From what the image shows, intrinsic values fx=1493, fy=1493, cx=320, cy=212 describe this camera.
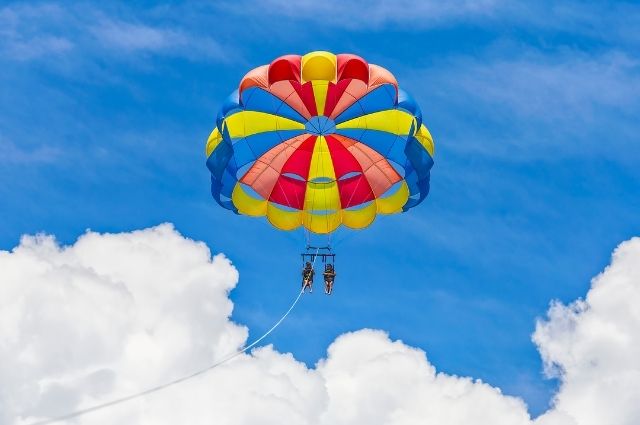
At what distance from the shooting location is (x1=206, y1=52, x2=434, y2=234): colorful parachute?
5488 centimetres

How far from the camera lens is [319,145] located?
5741 centimetres

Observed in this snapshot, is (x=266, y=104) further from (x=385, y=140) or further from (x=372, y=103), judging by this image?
(x=385, y=140)

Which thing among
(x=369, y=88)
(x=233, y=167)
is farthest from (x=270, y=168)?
(x=369, y=88)

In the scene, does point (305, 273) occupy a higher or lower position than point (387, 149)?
lower

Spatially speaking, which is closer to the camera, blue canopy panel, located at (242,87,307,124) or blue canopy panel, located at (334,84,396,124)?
blue canopy panel, located at (334,84,396,124)

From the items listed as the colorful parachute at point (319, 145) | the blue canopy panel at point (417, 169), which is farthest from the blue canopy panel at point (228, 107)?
the blue canopy panel at point (417, 169)

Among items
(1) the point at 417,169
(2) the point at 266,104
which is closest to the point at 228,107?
(2) the point at 266,104

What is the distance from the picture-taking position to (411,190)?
57125 mm

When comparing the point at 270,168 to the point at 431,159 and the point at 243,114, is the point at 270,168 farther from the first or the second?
the point at 431,159

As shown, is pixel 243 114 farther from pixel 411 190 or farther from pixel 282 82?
pixel 411 190

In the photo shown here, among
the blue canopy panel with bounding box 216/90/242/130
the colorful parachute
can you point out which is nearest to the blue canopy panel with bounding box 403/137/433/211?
the colorful parachute

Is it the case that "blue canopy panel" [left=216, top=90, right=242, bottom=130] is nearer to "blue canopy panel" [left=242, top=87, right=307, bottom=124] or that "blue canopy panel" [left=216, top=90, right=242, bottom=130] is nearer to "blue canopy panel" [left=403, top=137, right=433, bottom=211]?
"blue canopy panel" [left=242, top=87, right=307, bottom=124]

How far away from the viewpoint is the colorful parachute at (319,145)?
5488 centimetres

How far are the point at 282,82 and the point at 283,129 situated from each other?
6.36 ft
